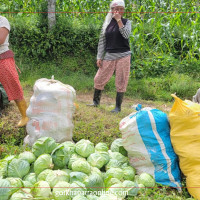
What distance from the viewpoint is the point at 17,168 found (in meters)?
2.31

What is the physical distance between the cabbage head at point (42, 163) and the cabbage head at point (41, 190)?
0.25 meters

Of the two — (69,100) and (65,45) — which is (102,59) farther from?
(65,45)

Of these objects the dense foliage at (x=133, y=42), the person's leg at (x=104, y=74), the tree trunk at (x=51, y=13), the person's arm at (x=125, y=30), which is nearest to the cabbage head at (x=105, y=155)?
the person's leg at (x=104, y=74)

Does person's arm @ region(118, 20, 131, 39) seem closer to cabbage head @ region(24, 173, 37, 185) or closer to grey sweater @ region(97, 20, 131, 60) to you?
grey sweater @ region(97, 20, 131, 60)

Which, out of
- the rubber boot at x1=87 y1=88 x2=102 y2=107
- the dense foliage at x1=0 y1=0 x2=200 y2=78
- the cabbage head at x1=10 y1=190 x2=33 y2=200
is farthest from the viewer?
the dense foliage at x1=0 y1=0 x2=200 y2=78

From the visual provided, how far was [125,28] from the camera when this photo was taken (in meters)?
3.98

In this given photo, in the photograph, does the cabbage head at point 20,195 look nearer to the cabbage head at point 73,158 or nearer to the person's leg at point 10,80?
the cabbage head at point 73,158

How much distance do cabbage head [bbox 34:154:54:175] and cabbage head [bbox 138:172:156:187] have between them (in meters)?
0.83

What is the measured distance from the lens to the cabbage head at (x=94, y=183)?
214 cm

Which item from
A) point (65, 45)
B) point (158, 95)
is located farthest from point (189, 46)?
point (65, 45)

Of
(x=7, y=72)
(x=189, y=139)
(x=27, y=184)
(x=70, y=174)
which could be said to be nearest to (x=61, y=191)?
(x=70, y=174)

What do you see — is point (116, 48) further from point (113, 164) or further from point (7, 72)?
point (113, 164)

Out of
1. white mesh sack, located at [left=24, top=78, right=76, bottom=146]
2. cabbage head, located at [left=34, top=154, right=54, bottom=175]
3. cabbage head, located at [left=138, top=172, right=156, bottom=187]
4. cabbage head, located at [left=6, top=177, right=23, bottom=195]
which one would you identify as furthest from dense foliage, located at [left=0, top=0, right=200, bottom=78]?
cabbage head, located at [left=6, top=177, right=23, bottom=195]

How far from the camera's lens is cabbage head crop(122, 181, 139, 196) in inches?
86.6
